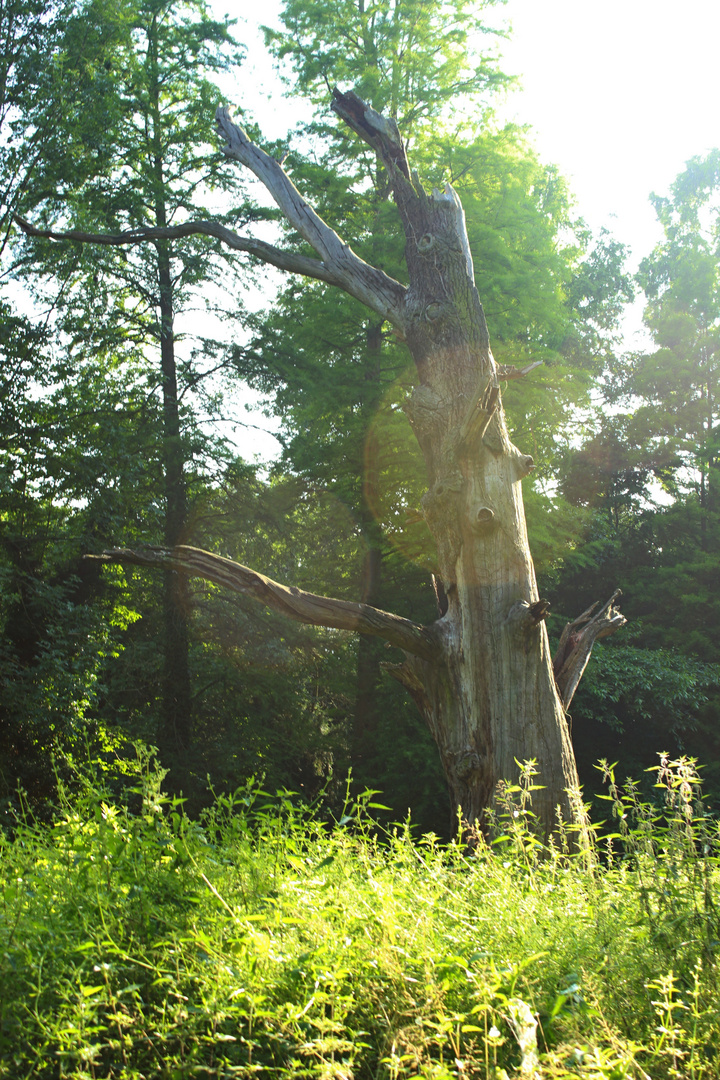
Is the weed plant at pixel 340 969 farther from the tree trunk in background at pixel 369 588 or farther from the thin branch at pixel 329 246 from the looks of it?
the tree trunk in background at pixel 369 588

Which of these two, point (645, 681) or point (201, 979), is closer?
point (201, 979)

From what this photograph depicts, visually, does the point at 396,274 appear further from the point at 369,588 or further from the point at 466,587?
the point at 466,587

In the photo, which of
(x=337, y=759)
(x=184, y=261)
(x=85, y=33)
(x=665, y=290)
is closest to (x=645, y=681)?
(x=337, y=759)

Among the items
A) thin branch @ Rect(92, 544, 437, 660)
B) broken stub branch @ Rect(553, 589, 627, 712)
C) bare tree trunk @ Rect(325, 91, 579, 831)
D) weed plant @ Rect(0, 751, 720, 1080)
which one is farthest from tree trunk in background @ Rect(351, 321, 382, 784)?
weed plant @ Rect(0, 751, 720, 1080)

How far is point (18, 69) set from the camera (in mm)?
12039

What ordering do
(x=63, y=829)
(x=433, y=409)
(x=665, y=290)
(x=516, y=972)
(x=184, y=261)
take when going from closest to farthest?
(x=516, y=972)
(x=63, y=829)
(x=433, y=409)
(x=184, y=261)
(x=665, y=290)

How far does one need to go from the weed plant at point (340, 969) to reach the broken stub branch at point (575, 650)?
10.1 feet

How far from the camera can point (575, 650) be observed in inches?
251

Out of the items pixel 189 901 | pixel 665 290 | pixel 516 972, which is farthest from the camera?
pixel 665 290

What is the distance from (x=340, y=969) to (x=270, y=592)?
11.5 feet

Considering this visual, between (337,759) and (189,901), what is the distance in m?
13.3

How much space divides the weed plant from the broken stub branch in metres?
3.08

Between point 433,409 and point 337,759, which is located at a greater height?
point 433,409

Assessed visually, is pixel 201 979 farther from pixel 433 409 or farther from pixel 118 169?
pixel 118 169
